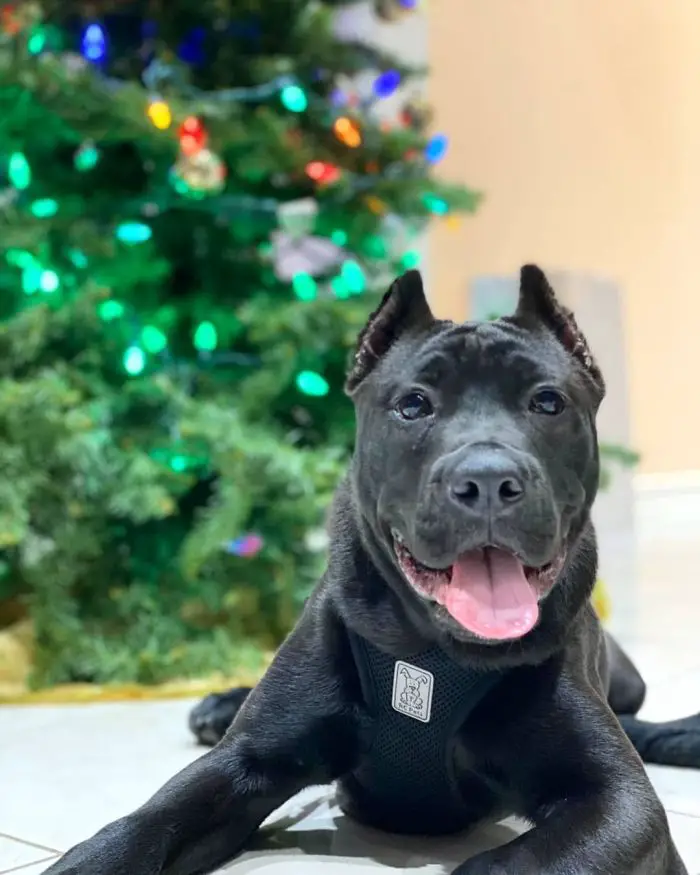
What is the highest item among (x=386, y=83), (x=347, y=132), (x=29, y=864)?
(x=386, y=83)

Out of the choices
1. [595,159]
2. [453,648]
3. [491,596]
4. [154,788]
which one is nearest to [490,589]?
[491,596]

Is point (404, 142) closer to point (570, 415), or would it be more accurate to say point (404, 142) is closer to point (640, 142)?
point (570, 415)

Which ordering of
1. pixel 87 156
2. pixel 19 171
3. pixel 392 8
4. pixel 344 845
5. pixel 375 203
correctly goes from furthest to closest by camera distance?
pixel 392 8
pixel 375 203
pixel 87 156
pixel 19 171
pixel 344 845

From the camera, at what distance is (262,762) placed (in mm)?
1291

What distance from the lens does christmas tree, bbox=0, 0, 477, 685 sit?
243 centimetres

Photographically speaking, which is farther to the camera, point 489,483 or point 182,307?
point 182,307

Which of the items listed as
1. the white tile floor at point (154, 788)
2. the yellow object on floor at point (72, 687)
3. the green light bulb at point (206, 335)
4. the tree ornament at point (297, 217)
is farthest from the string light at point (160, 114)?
the white tile floor at point (154, 788)

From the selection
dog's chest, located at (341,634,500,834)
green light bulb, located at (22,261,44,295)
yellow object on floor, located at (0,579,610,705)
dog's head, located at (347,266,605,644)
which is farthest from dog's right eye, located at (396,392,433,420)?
green light bulb, located at (22,261,44,295)

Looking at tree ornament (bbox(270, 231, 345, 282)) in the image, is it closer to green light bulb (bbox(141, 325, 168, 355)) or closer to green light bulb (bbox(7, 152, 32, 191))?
green light bulb (bbox(141, 325, 168, 355))

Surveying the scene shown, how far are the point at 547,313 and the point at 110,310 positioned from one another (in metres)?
1.52

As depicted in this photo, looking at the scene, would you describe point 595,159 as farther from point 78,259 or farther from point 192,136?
point 78,259

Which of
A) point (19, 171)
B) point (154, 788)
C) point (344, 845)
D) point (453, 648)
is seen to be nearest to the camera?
point (453, 648)

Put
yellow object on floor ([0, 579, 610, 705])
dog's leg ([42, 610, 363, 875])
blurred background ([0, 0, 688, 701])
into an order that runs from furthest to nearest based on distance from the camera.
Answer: blurred background ([0, 0, 688, 701]), yellow object on floor ([0, 579, 610, 705]), dog's leg ([42, 610, 363, 875])

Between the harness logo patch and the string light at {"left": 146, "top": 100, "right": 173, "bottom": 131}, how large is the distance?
5.54ft
